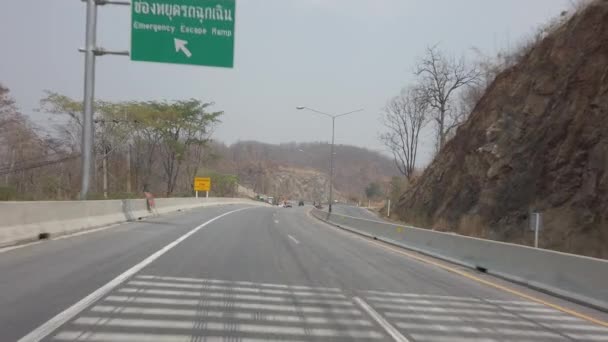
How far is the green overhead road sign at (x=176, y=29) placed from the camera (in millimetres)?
17250

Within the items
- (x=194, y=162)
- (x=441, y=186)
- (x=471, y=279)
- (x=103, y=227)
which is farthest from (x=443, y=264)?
(x=194, y=162)

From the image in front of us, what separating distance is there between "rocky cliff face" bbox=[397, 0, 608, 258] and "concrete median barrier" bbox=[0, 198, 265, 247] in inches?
618

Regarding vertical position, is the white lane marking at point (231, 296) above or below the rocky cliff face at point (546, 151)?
below

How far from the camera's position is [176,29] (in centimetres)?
1730

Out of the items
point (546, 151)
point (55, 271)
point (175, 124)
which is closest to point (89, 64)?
point (55, 271)

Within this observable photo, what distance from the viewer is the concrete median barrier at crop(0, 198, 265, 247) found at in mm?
13094

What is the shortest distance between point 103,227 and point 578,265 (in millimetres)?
15818

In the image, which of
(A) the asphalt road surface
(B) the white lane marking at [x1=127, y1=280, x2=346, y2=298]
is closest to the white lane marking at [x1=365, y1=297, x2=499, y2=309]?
(A) the asphalt road surface

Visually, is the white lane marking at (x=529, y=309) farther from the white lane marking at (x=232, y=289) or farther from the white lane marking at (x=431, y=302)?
the white lane marking at (x=232, y=289)

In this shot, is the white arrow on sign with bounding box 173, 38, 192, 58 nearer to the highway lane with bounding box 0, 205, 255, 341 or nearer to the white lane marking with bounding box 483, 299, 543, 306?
the highway lane with bounding box 0, 205, 255, 341

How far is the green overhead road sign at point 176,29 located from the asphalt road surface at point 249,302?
22.0 feet

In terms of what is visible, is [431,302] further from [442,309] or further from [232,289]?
[232,289]

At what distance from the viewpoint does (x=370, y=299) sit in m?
8.64

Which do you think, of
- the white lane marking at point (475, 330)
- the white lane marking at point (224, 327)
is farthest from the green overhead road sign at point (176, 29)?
the white lane marking at point (475, 330)
